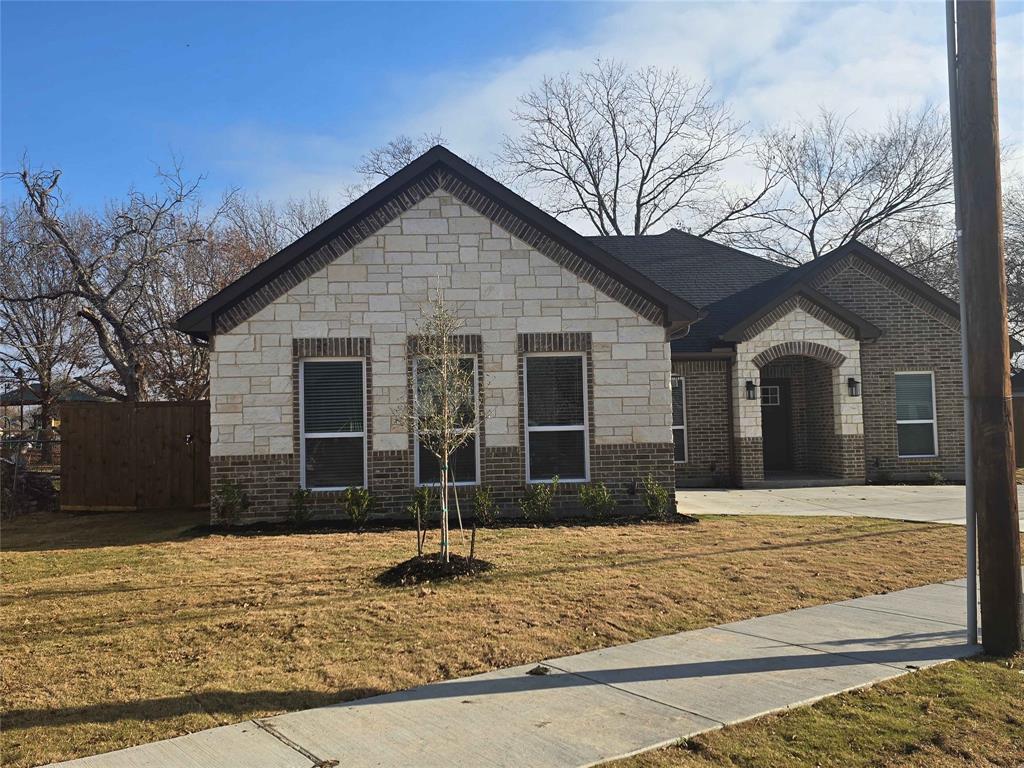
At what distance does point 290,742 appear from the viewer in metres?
4.26

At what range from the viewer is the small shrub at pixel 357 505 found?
12.0 metres

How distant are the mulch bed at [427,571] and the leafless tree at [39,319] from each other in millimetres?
16015

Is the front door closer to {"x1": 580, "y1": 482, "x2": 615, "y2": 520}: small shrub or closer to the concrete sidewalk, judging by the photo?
{"x1": 580, "y1": 482, "x2": 615, "y2": 520}: small shrub

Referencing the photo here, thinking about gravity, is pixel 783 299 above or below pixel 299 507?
above

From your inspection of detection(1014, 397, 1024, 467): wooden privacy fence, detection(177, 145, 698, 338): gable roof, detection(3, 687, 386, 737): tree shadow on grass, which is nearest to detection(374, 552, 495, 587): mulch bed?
detection(3, 687, 386, 737): tree shadow on grass

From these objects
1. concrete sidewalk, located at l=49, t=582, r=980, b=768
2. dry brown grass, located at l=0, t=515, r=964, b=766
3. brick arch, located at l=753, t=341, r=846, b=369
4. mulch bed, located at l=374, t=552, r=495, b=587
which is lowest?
Answer: concrete sidewalk, located at l=49, t=582, r=980, b=768

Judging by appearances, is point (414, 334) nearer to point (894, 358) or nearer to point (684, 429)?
point (684, 429)

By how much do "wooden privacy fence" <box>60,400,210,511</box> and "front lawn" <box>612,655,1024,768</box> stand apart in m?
12.3

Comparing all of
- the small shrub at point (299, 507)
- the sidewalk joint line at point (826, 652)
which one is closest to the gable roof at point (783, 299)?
the small shrub at point (299, 507)

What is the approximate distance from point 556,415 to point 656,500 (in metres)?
1.99

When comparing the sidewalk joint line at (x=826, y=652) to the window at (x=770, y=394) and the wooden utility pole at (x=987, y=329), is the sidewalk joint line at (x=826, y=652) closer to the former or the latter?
the wooden utility pole at (x=987, y=329)

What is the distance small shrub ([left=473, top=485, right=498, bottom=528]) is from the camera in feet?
39.8

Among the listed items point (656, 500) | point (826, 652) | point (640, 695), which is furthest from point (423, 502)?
point (640, 695)

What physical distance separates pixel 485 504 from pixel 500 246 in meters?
3.94
